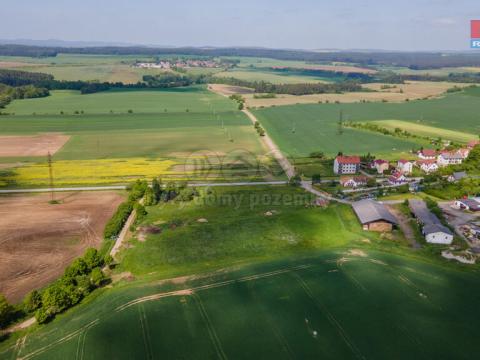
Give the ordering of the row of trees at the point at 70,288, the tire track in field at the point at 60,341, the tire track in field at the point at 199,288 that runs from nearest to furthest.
A: the tire track in field at the point at 60,341 → the row of trees at the point at 70,288 → the tire track in field at the point at 199,288

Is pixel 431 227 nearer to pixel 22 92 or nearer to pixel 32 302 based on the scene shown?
pixel 32 302

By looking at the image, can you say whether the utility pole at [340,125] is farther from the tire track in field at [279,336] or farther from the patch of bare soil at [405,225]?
the tire track in field at [279,336]

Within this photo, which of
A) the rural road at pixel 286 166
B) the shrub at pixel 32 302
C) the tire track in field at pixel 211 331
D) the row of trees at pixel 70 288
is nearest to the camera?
the tire track in field at pixel 211 331

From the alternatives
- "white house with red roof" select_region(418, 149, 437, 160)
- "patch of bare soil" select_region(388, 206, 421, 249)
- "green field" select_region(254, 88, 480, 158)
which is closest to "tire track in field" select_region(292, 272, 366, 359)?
"patch of bare soil" select_region(388, 206, 421, 249)

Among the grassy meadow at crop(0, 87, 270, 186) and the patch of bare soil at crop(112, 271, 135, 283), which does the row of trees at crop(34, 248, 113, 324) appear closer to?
the patch of bare soil at crop(112, 271, 135, 283)

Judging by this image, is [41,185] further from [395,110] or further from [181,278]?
[395,110]

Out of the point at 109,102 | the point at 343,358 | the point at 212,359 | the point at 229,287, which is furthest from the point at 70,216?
the point at 109,102

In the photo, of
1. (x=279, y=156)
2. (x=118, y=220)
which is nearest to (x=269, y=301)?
(x=118, y=220)

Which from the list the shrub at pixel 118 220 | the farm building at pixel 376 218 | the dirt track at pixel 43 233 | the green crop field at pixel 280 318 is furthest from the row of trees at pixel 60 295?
the farm building at pixel 376 218
